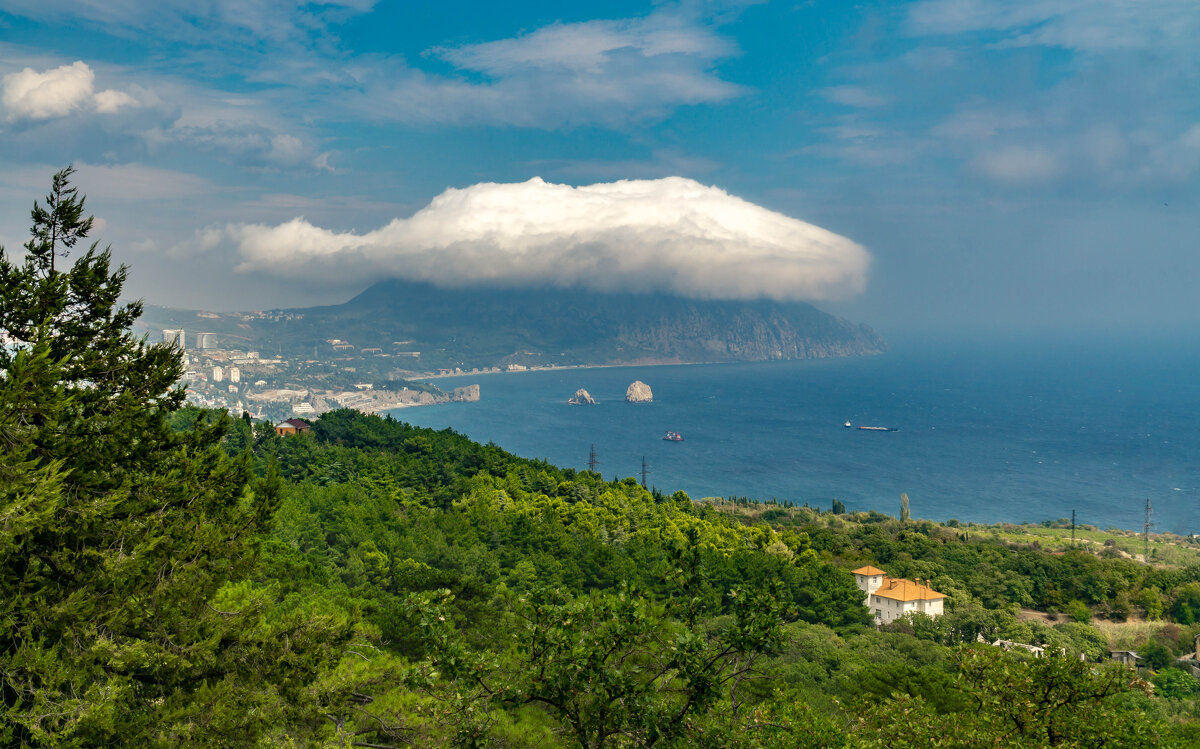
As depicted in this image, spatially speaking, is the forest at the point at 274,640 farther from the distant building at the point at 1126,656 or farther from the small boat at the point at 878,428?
the small boat at the point at 878,428

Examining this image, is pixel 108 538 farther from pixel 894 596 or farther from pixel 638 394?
pixel 638 394

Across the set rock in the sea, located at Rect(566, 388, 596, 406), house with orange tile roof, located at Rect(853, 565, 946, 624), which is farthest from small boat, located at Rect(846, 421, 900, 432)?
house with orange tile roof, located at Rect(853, 565, 946, 624)

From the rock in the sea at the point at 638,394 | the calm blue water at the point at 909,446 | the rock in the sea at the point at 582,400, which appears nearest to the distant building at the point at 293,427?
the calm blue water at the point at 909,446

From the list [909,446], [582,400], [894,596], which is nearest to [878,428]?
[909,446]

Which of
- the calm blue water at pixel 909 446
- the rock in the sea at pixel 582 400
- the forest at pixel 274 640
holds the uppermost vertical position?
the forest at pixel 274 640

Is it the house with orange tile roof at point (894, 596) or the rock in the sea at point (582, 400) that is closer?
the house with orange tile roof at point (894, 596)

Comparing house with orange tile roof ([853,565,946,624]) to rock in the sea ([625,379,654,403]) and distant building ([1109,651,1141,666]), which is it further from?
rock in the sea ([625,379,654,403])
